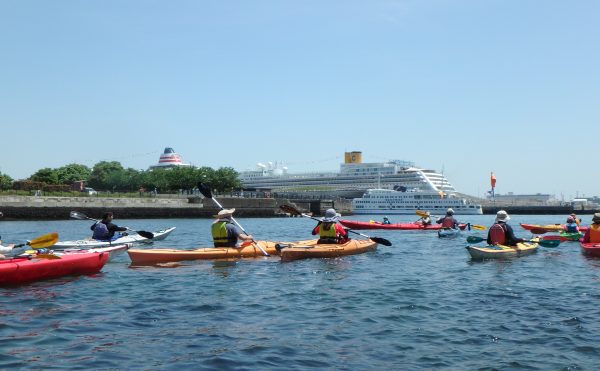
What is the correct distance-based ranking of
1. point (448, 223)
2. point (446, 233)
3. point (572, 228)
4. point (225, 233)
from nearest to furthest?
point (225, 233) → point (572, 228) → point (446, 233) → point (448, 223)

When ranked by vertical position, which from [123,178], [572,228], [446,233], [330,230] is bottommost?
[446,233]

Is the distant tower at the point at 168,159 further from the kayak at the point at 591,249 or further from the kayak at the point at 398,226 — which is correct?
the kayak at the point at 591,249

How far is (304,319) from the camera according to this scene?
985cm

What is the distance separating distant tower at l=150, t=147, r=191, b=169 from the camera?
150 metres

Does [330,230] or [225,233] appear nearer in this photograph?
[225,233]

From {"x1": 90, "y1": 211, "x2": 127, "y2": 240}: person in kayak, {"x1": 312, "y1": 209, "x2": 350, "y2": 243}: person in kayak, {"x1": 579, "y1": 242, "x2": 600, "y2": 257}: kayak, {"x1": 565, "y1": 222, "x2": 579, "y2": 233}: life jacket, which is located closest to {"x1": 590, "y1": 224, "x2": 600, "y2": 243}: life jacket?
{"x1": 579, "y1": 242, "x2": 600, "y2": 257}: kayak

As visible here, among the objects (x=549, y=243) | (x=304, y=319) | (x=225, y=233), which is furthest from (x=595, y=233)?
(x=304, y=319)

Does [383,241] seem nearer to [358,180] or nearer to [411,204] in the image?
[411,204]

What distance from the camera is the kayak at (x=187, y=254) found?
16469mm

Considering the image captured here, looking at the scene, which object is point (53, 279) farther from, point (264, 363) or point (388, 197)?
point (388, 197)

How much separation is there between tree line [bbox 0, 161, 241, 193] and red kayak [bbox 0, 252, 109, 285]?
57520mm

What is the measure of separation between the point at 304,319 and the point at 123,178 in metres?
110

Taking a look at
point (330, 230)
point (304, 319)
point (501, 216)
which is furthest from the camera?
point (330, 230)

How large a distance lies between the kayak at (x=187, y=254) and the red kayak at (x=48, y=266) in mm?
1422
